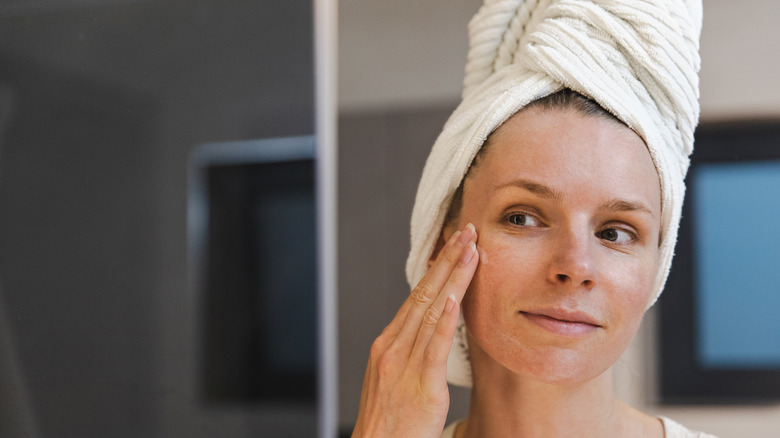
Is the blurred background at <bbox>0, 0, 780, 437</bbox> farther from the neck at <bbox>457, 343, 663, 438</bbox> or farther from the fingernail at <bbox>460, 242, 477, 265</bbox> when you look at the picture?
the fingernail at <bbox>460, 242, 477, 265</bbox>

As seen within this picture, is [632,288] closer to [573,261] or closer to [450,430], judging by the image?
[573,261]

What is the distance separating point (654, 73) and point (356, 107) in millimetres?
617

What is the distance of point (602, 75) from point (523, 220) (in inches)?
5.2

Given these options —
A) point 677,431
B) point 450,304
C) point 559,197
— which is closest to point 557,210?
point 559,197

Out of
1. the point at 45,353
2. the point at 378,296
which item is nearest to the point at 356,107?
the point at 378,296

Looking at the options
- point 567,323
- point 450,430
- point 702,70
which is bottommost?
point 450,430

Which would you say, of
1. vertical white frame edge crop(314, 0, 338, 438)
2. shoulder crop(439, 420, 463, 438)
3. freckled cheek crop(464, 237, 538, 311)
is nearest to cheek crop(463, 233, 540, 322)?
freckled cheek crop(464, 237, 538, 311)

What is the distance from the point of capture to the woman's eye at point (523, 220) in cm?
56

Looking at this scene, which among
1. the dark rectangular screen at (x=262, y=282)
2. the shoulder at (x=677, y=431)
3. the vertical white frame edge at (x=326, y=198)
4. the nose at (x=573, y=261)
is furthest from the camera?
the vertical white frame edge at (x=326, y=198)

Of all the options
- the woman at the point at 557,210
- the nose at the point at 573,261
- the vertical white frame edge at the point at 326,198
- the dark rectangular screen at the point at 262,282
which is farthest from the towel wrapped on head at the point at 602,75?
the vertical white frame edge at the point at 326,198

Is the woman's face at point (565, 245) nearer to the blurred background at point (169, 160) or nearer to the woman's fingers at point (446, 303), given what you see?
the woman's fingers at point (446, 303)

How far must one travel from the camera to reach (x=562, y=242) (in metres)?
0.54

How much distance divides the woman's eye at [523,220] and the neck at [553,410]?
137 mm

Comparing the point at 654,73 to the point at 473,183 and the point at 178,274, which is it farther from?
the point at 178,274
